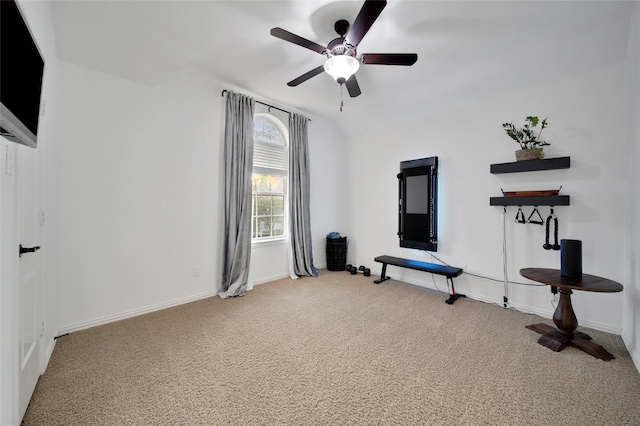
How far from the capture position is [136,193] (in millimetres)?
2727

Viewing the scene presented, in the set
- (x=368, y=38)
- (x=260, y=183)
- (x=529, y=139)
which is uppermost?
(x=368, y=38)

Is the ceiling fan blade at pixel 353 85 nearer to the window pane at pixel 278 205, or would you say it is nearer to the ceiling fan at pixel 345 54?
the ceiling fan at pixel 345 54

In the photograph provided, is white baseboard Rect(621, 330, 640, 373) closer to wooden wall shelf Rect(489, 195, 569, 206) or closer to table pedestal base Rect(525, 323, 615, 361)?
table pedestal base Rect(525, 323, 615, 361)

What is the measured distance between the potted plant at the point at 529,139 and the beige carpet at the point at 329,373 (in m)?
1.73

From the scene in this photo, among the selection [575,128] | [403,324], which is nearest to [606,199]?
[575,128]

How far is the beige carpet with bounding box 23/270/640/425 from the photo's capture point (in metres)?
1.43

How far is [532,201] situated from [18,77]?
384 cm

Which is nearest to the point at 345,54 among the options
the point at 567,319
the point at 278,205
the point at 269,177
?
the point at 269,177

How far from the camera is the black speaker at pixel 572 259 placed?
214 cm

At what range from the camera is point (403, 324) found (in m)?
2.54

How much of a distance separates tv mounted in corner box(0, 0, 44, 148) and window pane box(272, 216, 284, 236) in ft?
10.0

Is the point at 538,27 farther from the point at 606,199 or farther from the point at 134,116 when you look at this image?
the point at 134,116

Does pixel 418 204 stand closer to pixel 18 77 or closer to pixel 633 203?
pixel 633 203

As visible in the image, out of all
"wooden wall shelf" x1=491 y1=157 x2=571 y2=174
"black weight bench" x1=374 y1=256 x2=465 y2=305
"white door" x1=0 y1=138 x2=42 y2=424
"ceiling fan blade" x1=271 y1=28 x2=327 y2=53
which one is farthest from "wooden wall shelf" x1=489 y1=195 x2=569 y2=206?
"white door" x1=0 y1=138 x2=42 y2=424
